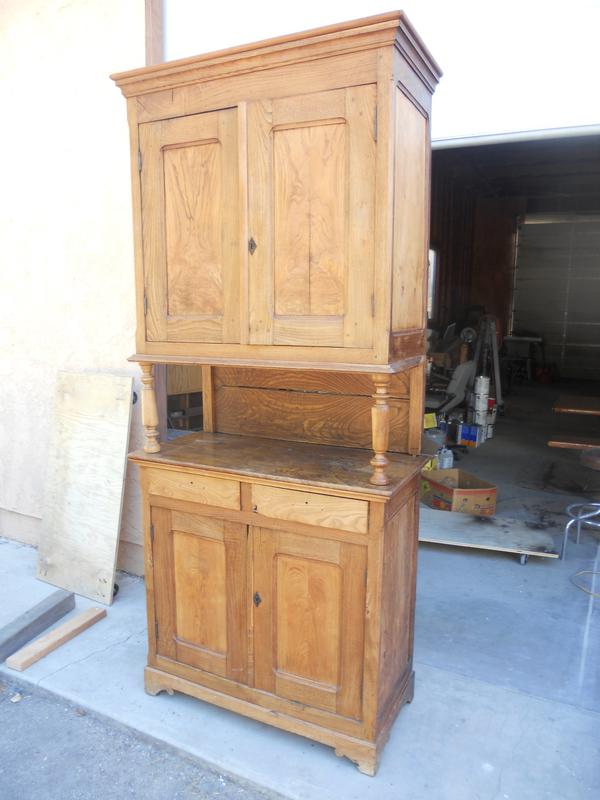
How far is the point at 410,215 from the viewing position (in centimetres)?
197

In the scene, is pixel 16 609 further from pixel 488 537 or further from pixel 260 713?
pixel 488 537

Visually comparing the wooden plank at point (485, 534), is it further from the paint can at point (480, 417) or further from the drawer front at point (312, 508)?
the paint can at point (480, 417)

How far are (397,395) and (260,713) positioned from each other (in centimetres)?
128

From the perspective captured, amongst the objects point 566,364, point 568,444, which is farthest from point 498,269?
point 568,444

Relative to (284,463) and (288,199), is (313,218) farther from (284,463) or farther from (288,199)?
(284,463)

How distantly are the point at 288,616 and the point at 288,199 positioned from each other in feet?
4.68

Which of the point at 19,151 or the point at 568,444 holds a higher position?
the point at 19,151

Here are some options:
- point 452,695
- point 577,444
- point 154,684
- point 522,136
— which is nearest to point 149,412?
point 154,684

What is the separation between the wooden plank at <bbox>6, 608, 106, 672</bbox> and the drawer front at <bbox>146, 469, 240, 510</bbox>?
3.38 feet

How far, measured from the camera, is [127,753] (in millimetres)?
2139

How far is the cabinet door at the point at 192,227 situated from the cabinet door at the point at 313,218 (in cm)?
10

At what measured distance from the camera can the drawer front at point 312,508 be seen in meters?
1.89

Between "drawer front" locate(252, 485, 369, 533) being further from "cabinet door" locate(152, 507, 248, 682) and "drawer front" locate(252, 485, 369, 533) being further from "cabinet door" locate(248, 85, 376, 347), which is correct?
"cabinet door" locate(248, 85, 376, 347)

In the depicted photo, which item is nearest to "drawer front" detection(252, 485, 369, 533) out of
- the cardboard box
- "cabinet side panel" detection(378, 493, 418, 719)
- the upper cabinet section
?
"cabinet side panel" detection(378, 493, 418, 719)
